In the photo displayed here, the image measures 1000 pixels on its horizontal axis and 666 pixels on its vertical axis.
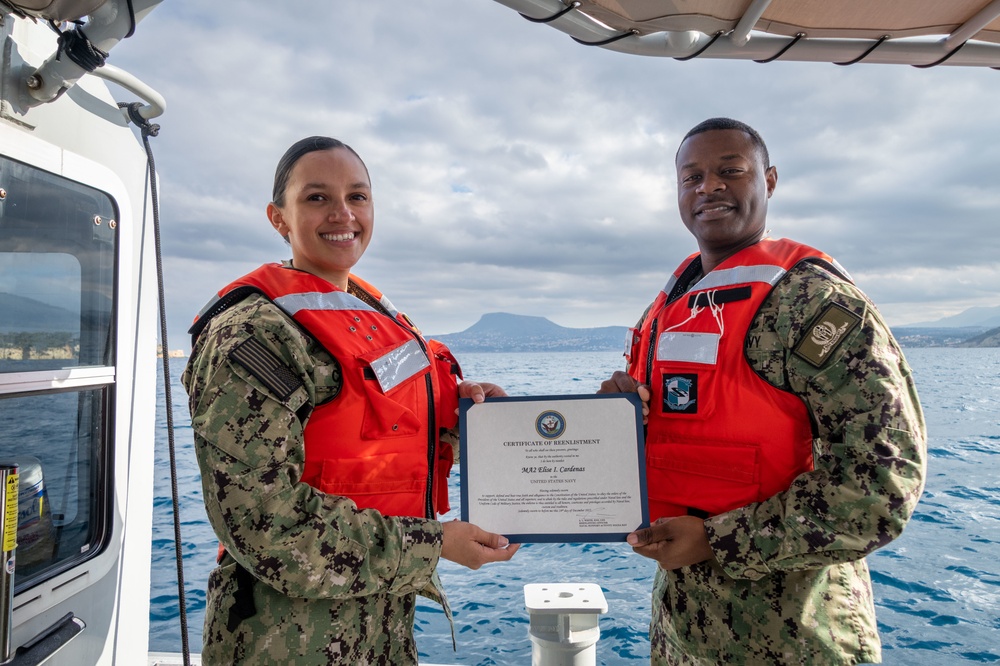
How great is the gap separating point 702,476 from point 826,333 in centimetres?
59

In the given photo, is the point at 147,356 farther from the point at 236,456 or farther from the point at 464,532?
the point at 464,532

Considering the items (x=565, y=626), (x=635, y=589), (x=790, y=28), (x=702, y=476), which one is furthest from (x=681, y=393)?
(x=635, y=589)

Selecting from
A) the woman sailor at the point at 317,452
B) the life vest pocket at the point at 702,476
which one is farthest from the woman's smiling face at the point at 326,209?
the life vest pocket at the point at 702,476

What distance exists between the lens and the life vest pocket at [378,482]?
5.59 ft

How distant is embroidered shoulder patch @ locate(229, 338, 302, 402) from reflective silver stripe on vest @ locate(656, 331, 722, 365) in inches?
47.9

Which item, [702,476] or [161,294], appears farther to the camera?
[161,294]

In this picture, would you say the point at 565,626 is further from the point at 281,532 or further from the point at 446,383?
the point at 281,532

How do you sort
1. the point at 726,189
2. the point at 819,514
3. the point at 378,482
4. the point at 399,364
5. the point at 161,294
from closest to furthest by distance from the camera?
1. the point at 819,514
2. the point at 378,482
3. the point at 399,364
4. the point at 726,189
5. the point at 161,294

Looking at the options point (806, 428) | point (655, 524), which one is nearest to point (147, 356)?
point (655, 524)

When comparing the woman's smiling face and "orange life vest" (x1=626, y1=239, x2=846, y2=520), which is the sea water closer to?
"orange life vest" (x1=626, y1=239, x2=846, y2=520)

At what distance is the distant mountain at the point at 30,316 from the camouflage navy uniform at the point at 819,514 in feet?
7.83

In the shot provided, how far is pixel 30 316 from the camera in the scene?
204 cm

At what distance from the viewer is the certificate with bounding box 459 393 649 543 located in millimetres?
1940

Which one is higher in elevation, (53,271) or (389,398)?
(53,271)
